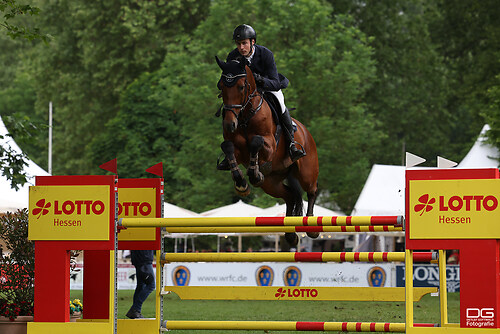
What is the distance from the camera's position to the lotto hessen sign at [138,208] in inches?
332

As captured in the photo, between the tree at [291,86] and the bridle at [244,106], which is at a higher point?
the tree at [291,86]

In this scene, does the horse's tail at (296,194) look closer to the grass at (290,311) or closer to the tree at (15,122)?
the grass at (290,311)

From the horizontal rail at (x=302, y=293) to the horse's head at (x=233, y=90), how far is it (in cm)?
156

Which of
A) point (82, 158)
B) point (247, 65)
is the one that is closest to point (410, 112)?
point (82, 158)

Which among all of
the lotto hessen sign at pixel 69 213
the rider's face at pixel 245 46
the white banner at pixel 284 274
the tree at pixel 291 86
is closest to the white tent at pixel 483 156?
the white banner at pixel 284 274

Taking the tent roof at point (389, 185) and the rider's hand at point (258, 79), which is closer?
the rider's hand at point (258, 79)

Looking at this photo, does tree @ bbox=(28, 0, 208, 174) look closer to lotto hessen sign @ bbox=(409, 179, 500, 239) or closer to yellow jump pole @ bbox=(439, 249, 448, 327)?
yellow jump pole @ bbox=(439, 249, 448, 327)

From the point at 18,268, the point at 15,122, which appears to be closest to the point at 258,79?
the point at 18,268

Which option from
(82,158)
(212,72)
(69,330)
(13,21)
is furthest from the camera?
(13,21)

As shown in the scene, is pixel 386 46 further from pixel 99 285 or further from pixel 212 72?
pixel 99 285

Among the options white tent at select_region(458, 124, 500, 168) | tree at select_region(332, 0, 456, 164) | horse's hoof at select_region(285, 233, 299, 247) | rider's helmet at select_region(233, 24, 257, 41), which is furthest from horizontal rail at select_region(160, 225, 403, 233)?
tree at select_region(332, 0, 456, 164)

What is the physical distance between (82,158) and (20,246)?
3236cm

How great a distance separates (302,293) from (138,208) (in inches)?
69.3

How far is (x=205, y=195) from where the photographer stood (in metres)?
33.1
